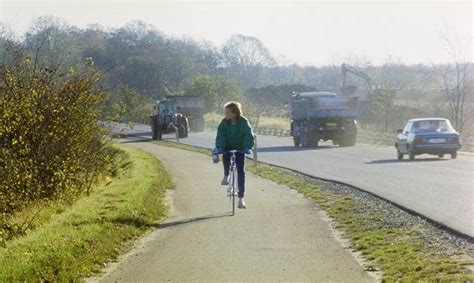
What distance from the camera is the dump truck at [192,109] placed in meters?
62.5

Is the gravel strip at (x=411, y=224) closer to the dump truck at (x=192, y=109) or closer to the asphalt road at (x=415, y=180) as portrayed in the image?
the asphalt road at (x=415, y=180)

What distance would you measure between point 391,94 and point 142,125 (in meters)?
29.0

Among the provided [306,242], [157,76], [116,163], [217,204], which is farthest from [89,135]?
[157,76]

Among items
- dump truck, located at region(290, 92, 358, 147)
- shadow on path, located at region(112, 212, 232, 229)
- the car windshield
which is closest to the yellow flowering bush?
shadow on path, located at region(112, 212, 232, 229)

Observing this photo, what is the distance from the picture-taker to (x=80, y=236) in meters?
9.98

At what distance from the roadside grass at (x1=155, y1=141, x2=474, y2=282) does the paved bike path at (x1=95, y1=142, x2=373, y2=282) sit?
25cm

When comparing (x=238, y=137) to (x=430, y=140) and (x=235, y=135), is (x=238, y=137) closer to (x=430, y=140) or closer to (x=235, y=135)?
(x=235, y=135)

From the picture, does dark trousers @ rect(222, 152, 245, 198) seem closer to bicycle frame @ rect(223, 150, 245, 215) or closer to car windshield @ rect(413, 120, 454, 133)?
bicycle frame @ rect(223, 150, 245, 215)

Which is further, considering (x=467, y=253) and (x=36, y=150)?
(x=36, y=150)

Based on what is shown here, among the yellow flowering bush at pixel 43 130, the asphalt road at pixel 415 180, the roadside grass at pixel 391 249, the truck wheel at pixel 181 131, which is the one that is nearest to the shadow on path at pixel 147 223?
the yellow flowering bush at pixel 43 130

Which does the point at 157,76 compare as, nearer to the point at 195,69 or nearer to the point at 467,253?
the point at 195,69

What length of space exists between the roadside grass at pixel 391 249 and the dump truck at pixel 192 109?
47.5 meters

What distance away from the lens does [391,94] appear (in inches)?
2389

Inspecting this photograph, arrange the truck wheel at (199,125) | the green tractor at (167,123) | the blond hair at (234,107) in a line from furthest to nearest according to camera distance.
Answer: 1. the truck wheel at (199,125)
2. the green tractor at (167,123)
3. the blond hair at (234,107)
